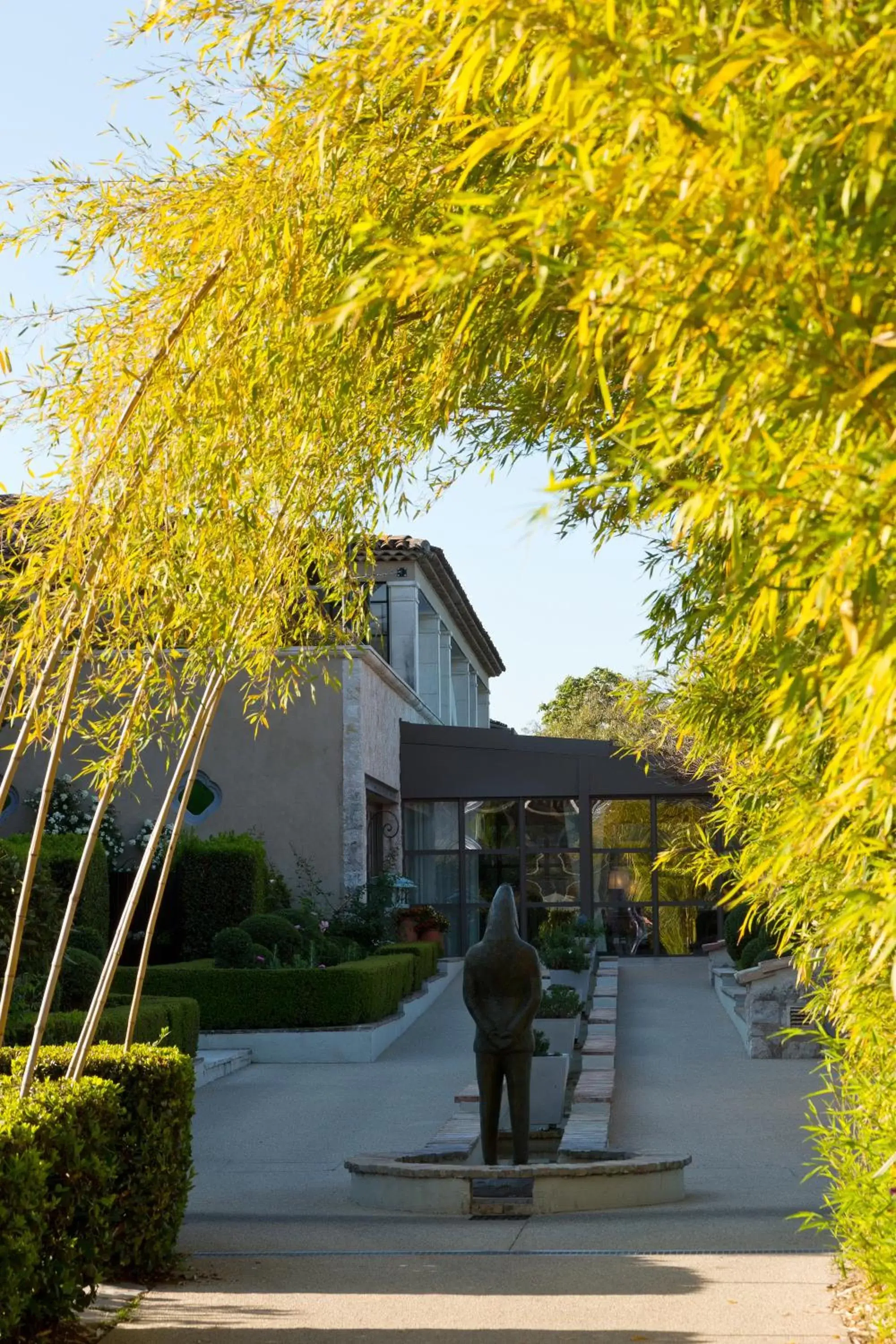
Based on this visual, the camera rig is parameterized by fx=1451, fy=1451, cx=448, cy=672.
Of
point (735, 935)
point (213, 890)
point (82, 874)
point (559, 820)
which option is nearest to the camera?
point (82, 874)

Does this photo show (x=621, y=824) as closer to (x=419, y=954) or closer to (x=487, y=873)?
(x=487, y=873)

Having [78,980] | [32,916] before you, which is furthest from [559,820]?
[32,916]

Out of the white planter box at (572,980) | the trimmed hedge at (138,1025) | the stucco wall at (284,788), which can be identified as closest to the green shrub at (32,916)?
the trimmed hedge at (138,1025)

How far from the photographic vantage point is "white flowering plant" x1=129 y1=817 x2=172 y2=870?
16562 millimetres

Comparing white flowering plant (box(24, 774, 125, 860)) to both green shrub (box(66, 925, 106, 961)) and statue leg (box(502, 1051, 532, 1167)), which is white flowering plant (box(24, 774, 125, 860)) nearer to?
green shrub (box(66, 925, 106, 961))

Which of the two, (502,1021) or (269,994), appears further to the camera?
(269,994)

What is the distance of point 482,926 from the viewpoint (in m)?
23.3

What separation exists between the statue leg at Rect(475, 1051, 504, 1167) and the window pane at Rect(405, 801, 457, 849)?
15.8m

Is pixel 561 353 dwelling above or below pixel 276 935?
above

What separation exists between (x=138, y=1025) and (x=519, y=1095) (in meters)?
3.94

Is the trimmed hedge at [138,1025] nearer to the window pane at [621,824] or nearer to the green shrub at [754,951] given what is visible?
the green shrub at [754,951]

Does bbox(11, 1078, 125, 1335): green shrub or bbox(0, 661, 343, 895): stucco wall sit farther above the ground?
bbox(0, 661, 343, 895): stucco wall

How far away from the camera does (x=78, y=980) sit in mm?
11547

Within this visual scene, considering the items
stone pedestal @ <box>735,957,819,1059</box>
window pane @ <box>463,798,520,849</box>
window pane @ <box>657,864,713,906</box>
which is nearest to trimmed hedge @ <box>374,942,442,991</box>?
window pane @ <box>463,798,520,849</box>
